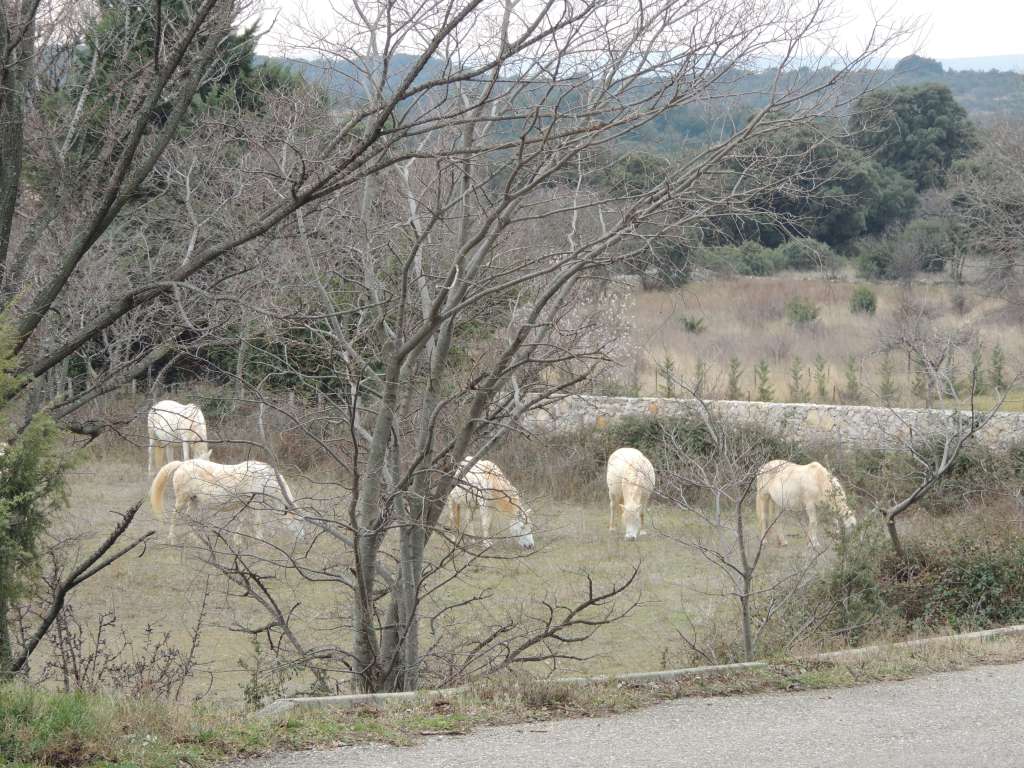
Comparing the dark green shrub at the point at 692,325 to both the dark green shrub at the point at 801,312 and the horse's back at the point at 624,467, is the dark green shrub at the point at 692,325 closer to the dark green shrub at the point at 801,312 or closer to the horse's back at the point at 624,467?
the dark green shrub at the point at 801,312

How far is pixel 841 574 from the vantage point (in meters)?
10.6

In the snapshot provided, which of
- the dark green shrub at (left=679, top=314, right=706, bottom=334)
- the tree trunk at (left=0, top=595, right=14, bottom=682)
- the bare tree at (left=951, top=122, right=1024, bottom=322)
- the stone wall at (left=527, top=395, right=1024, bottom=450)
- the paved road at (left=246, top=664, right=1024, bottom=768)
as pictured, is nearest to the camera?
the paved road at (left=246, top=664, right=1024, bottom=768)

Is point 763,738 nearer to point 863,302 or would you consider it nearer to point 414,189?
point 414,189

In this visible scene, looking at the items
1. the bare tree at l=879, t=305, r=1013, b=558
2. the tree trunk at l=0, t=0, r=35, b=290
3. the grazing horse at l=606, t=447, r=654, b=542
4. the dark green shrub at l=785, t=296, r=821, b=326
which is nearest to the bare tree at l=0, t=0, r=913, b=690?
the tree trunk at l=0, t=0, r=35, b=290

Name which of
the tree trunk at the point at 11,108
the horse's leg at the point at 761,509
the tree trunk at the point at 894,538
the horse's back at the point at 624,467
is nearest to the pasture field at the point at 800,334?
the horse's back at the point at 624,467

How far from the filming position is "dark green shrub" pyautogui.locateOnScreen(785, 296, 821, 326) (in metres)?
34.7

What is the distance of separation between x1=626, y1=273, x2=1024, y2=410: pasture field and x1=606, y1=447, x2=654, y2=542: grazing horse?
181 centimetres

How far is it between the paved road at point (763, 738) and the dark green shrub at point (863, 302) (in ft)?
104

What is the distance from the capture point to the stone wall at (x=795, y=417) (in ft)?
63.9

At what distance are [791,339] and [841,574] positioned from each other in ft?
71.8

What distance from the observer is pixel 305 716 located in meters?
5.91

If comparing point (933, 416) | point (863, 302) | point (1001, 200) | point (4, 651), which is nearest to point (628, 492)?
point (933, 416)

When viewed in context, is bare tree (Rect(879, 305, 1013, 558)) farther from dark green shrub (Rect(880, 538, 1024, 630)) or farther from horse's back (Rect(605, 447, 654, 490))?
horse's back (Rect(605, 447, 654, 490))

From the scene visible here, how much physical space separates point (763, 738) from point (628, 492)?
11856mm
